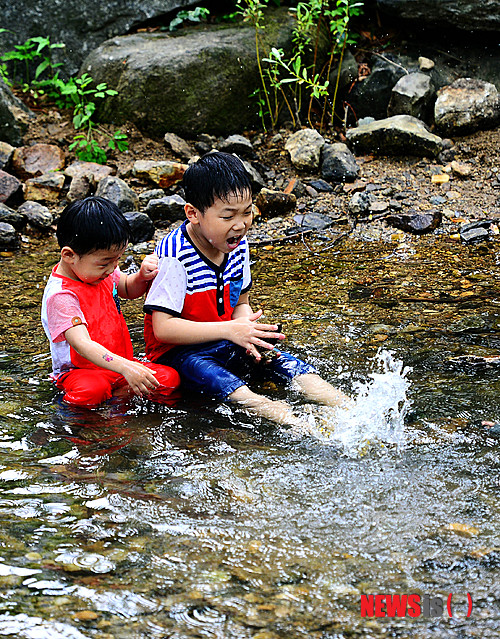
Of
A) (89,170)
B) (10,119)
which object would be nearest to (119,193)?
(89,170)

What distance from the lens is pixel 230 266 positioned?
312 centimetres

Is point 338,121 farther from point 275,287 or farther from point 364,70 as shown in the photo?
point 275,287

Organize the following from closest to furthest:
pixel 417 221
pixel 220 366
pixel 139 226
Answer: pixel 220 366
pixel 417 221
pixel 139 226

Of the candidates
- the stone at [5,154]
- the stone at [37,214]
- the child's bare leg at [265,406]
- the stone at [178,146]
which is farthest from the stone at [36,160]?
the child's bare leg at [265,406]

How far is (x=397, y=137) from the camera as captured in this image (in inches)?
238

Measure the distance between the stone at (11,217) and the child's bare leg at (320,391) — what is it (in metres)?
3.31

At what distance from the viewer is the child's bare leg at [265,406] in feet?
8.98

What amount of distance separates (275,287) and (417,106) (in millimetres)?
2937

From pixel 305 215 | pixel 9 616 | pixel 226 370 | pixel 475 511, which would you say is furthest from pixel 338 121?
pixel 9 616

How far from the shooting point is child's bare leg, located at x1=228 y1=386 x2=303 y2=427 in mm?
2736

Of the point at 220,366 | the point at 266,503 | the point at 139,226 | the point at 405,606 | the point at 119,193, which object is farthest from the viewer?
the point at 119,193

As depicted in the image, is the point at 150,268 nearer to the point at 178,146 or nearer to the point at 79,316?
the point at 79,316

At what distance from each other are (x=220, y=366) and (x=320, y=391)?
45 cm

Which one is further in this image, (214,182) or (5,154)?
(5,154)
